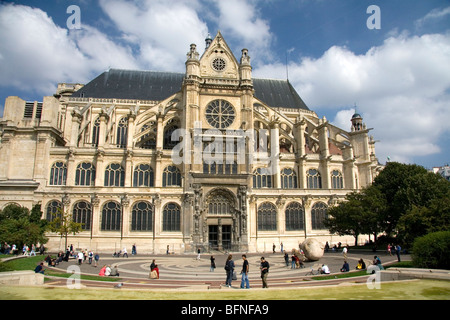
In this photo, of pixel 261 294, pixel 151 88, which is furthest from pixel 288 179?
pixel 261 294

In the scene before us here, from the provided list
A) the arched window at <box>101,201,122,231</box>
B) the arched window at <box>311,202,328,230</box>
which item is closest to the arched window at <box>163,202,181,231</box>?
the arched window at <box>101,201,122,231</box>

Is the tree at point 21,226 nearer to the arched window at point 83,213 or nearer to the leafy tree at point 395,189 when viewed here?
the arched window at point 83,213

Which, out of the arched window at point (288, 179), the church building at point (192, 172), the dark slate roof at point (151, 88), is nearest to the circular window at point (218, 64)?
the church building at point (192, 172)

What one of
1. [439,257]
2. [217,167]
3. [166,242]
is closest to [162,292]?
[439,257]

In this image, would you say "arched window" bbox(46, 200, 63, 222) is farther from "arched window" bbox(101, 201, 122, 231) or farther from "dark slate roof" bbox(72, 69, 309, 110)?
"dark slate roof" bbox(72, 69, 309, 110)

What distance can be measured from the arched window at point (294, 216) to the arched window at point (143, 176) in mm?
17537

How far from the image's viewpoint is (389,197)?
37906 millimetres

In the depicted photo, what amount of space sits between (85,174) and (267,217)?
2298 centimetres

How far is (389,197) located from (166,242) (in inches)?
1059

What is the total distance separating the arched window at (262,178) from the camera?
41941 mm

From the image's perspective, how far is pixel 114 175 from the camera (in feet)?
128

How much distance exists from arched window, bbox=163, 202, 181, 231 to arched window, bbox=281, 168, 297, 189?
14.5m

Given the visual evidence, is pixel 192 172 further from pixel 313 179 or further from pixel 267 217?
pixel 313 179
